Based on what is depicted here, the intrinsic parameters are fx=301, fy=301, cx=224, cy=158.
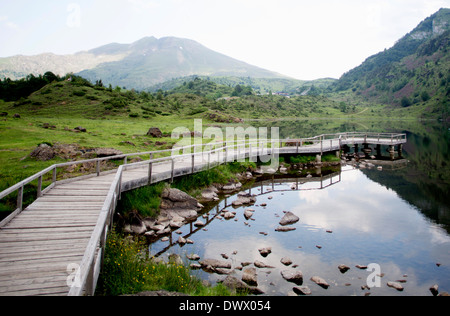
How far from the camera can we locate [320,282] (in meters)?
12.2

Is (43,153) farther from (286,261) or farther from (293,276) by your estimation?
(293,276)

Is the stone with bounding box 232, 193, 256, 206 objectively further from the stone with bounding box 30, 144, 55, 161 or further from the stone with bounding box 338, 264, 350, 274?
the stone with bounding box 30, 144, 55, 161

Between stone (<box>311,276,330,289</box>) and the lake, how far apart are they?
0.58ft

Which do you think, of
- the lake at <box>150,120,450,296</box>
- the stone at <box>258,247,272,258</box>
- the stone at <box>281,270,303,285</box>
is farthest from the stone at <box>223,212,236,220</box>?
the stone at <box>281,270,303,285</box>

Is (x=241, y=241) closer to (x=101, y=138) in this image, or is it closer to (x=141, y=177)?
(x=141, y=177)

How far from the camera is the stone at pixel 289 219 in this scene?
749 inches

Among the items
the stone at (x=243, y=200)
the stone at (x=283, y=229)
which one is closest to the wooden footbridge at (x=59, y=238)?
the stone at (x=243, y=200)

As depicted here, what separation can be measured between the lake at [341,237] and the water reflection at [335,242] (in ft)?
0.14

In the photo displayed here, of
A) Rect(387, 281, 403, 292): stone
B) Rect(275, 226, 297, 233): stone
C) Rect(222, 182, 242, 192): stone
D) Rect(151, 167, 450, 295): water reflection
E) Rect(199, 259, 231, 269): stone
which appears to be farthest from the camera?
Rect(222, 182, 242, 192): stone

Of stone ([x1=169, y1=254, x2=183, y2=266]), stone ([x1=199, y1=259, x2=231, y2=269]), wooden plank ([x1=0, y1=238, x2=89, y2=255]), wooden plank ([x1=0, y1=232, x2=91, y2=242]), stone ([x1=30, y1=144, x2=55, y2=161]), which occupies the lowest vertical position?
stone ([x1=199, y1=259, x2=231, y2=269])

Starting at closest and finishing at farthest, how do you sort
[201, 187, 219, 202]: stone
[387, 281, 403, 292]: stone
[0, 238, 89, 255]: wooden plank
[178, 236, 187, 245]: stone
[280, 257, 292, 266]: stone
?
[0, 238, 89, 255]: wooden plank → [387, 281, 403, 292]: stone → [280, 257, 292, 266]: stone → [178, 236, 187, 245]: stone → [201, 187, 219, 202]: stone

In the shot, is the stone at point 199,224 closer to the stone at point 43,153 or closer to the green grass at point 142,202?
the green grass at point 142,202

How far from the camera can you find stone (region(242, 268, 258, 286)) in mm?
12009

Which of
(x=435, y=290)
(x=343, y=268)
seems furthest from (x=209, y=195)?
(x=435, y=290)
